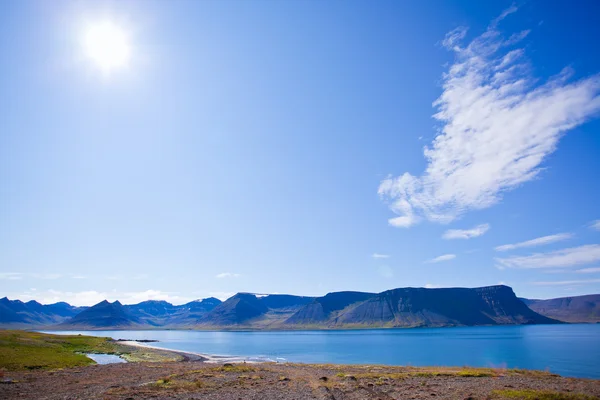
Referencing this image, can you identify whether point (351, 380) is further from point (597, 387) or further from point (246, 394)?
point (597, 387)

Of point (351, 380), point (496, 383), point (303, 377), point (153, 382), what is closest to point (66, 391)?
point (153, 382)

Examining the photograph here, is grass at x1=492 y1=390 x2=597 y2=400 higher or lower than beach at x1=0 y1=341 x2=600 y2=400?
higher

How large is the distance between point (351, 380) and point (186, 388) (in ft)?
63.6

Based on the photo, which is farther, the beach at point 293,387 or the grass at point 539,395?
the beach at point 293,387

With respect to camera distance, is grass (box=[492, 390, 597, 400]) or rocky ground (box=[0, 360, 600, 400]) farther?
rocky ground (box=[0, 360, 600, 400])

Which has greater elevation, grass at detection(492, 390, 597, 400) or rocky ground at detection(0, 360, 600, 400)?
grass at detection(492, 390, 597, 400)

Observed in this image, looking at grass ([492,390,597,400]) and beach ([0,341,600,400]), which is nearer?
grass ([492,390,597,400])

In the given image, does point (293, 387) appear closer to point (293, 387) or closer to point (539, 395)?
point (293, 387)

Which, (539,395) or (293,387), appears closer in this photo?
(539,395)

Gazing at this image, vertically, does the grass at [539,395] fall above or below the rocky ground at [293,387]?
above

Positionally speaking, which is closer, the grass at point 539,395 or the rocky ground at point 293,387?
the grass at point 539,395

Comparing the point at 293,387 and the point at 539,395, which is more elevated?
the point at 539,395

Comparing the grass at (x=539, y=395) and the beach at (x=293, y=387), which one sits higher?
the grass at (x=539, y=395)

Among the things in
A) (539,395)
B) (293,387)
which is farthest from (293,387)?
(539,395)
